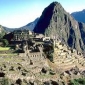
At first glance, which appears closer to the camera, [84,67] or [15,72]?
[15,72]

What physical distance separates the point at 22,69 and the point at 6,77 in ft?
20.3

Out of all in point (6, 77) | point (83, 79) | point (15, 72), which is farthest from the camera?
point (83, 79)

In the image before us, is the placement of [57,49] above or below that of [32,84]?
above

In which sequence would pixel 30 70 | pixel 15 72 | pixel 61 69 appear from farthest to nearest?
pixel 61 69 → pixel 30 70 → pixel 15 72

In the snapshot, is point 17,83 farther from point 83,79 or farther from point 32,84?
point 83,79

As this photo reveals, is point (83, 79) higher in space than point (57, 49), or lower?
lower

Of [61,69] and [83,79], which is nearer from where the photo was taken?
[83,79]

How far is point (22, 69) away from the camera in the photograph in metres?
52.4

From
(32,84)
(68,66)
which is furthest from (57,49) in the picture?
(32,84)

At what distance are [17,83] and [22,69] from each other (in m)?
5.57

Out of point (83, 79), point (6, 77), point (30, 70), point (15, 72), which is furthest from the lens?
point (83, 79)

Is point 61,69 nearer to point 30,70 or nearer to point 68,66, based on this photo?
point 68,66

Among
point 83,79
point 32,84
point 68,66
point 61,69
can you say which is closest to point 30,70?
point 32,84

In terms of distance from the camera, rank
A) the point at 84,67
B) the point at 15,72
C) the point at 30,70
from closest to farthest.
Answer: the point at 15,72, the point at 30,70, the point at 84,67
